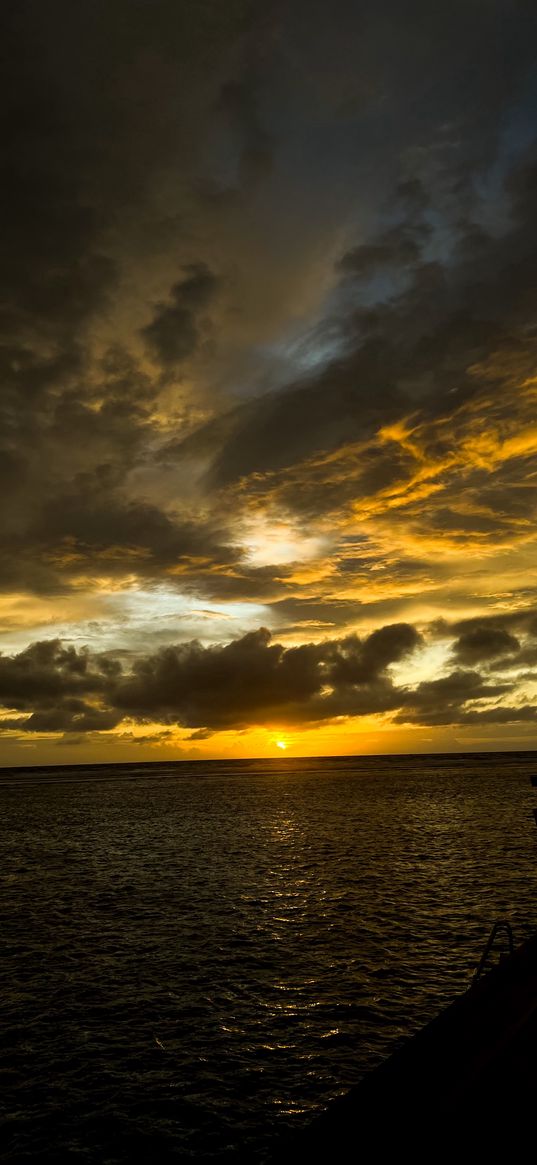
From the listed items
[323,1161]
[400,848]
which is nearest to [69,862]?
[400,848]

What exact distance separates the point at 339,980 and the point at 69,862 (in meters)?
28.9

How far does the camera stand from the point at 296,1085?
13828mm

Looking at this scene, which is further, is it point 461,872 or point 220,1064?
point 461,872

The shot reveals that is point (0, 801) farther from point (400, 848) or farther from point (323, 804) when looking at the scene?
point (400, 848)

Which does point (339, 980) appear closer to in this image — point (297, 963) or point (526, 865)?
point (297, 963)

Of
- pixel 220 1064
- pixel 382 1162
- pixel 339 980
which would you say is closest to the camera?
pixel 382 1162

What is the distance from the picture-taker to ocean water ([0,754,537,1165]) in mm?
13109

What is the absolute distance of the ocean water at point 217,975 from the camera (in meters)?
13.1

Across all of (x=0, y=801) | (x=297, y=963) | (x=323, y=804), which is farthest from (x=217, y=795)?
(x=297, y=963)

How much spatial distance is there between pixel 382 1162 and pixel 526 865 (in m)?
36.9

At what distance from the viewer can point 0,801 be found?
10662 cm

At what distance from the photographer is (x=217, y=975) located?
20797 mm

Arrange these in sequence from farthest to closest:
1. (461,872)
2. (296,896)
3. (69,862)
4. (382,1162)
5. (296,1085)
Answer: (69,862), (461,872), (296,896), (296,1085), (382,1162)

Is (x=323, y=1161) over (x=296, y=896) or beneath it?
over
